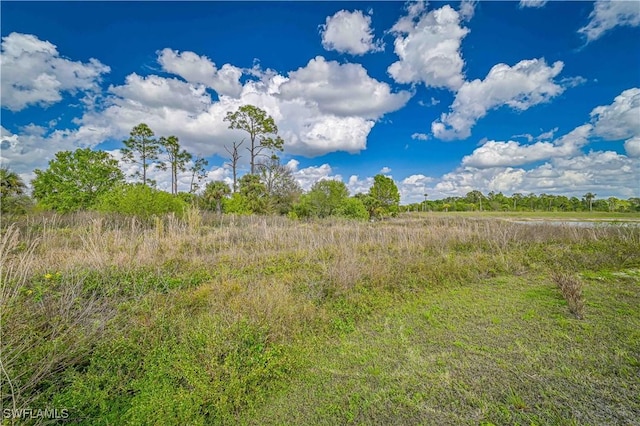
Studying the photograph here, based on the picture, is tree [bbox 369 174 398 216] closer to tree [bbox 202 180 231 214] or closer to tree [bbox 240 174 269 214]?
tree [bbox 240 174 269 214]

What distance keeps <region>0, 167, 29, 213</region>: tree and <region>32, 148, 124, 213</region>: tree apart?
334 cm

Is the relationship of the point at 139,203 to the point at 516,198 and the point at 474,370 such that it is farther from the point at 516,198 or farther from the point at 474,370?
the point at 516,198

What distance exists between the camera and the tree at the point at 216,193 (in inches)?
914

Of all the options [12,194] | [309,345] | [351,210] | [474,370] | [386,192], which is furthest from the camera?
[386,192]

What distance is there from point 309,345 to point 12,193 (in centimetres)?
2135

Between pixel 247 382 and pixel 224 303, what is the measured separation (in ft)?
5.77

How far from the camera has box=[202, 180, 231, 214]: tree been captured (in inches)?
914

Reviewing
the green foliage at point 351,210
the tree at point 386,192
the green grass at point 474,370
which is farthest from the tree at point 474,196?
the green grass at point 474,370

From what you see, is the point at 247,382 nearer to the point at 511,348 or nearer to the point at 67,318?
the point at 67,318

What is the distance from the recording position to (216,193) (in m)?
23.2

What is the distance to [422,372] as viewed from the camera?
2807 mm

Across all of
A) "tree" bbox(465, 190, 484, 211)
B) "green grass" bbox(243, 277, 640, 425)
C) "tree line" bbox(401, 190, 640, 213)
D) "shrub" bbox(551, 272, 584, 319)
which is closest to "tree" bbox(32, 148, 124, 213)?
"green grass" bbox(243, 277, 640, 425)

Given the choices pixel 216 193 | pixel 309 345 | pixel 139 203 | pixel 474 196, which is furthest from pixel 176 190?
pixel 474 196

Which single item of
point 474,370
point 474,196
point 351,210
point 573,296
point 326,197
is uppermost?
point 474,196
